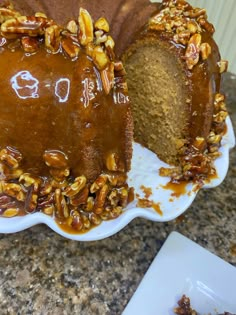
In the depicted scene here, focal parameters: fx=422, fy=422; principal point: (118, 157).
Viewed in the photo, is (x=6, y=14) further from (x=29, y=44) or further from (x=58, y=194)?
(x=58, y=194)

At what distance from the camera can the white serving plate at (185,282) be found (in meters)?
1.05

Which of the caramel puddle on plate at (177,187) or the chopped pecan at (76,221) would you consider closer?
the chopped pecan at (76,221)

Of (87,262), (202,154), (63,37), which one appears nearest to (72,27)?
(63,37)

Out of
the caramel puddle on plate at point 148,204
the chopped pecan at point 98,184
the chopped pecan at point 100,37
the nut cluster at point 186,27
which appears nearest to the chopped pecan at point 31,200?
the chopped pecan at point 98,184

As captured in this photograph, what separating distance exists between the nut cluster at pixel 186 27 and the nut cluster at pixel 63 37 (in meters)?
0.24

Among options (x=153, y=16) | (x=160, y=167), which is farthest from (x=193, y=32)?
(x=160, y=167)

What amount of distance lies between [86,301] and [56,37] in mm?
642

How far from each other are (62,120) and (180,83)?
37cm

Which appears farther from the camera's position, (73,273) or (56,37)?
(73,273)

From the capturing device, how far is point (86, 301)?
1.06 meters

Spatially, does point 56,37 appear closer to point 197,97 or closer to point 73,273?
point 197,97

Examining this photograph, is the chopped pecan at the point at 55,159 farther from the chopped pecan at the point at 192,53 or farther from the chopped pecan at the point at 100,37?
the chopped pecan at the point at 192,53

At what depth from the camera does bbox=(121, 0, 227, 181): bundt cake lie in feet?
3.65

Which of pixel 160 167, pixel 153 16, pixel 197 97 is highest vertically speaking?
pixel 153 16
